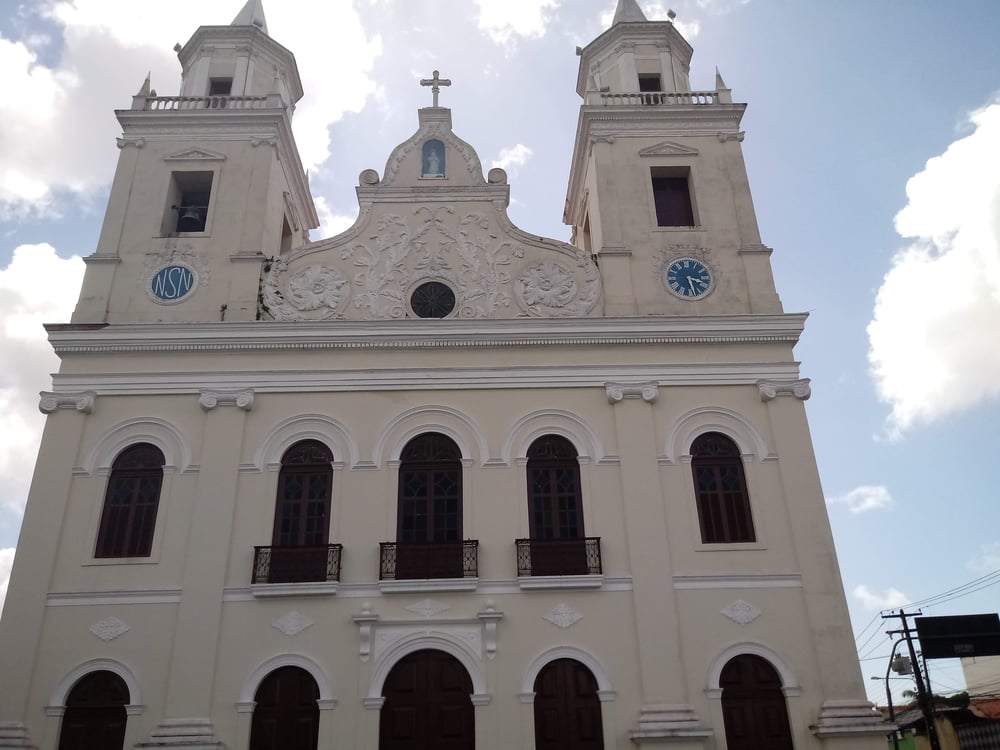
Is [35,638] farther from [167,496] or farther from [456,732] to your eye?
[456,732]

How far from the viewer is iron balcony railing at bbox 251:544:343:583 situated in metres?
13.5

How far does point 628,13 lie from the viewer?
67.2 ft

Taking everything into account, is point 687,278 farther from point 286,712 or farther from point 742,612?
point 286,712

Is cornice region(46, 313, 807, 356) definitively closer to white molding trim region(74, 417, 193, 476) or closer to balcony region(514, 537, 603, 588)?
white molding trim region(74, 417, 193, 476)

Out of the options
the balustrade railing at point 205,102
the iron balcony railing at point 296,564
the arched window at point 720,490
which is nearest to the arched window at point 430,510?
the iron balcony railing at point 296,564

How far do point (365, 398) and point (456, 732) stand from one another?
5.80 meters

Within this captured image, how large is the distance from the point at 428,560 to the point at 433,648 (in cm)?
138

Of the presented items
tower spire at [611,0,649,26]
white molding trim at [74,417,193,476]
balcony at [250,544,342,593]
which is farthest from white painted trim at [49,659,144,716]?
tower spire at [611,0,649,26]

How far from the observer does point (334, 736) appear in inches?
495

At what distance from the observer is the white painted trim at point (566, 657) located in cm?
1292

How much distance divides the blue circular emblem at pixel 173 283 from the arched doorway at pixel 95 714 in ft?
22.3

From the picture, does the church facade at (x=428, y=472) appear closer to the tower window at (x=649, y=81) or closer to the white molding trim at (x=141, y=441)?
the white molding trim at (x=141, y=441)

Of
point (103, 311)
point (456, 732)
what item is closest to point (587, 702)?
point (456, 732)

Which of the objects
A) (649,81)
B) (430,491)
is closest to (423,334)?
(430,491)
